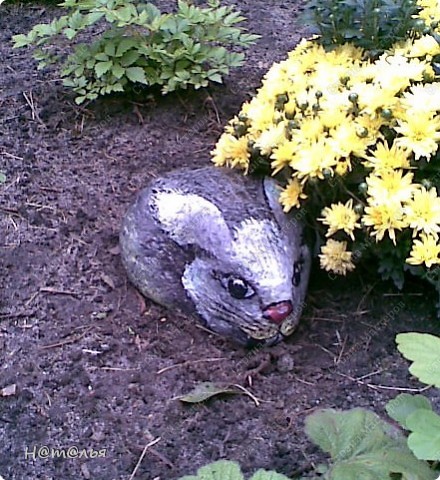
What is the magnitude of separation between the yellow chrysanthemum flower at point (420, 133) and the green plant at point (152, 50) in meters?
1.23

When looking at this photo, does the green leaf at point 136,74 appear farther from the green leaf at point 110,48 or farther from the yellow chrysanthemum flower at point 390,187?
the yellow chrysanthemum flower at point 390,187

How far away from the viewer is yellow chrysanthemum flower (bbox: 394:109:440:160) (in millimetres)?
2436

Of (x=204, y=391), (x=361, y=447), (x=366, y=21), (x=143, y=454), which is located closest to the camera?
(x=361, y=447)

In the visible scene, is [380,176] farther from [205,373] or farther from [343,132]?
[205,373]

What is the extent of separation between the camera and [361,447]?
1.69m

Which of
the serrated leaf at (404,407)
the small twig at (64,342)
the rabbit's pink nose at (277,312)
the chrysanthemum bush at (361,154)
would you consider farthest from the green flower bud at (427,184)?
the small twig at (64,342)

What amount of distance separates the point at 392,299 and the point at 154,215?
2.43 ft

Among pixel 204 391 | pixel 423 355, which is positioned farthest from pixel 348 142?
pixel 423 355

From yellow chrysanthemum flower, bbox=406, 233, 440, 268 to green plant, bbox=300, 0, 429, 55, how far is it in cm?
79

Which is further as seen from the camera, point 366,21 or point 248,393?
point 366,21

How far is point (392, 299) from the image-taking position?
8.80 feet

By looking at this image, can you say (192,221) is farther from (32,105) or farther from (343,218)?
(32,105)

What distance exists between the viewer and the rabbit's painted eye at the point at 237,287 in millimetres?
2521

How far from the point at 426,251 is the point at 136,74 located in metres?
1.57
